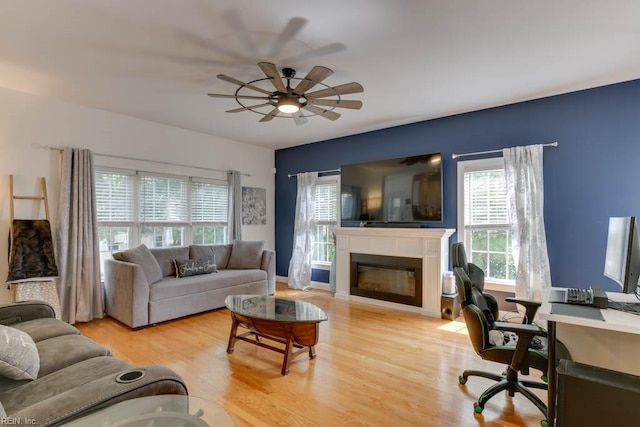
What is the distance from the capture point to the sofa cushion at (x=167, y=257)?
4551mm

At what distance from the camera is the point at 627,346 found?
185cm

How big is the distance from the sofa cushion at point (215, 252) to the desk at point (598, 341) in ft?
14.5

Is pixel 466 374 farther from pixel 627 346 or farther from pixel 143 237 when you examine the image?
pixel 143 237

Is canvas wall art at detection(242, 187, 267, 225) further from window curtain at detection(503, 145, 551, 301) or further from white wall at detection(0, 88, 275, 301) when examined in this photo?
window curtain at detection(503, 145, 551, 301)

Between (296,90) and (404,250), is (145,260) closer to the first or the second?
(296,90)

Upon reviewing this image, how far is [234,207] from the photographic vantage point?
593 cm

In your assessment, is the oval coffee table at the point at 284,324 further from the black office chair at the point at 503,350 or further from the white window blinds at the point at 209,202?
the white window blinds at the point at 209,202

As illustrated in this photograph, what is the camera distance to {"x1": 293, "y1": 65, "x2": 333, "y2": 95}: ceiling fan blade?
2.42 metres

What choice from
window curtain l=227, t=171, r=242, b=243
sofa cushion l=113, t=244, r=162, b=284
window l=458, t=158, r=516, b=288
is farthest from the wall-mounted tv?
sofa cushion l=113, t=244, r=162, b=284

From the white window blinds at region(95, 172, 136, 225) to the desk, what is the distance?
16.1 feet

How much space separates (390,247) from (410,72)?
2.50 m

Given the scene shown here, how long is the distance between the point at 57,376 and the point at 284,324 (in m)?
1.54

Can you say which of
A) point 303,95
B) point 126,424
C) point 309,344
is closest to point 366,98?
point 303,95

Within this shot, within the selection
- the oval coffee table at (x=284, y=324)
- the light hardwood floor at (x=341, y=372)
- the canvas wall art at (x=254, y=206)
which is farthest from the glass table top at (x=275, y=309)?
the canvas wall art at (x=254, y=206)
